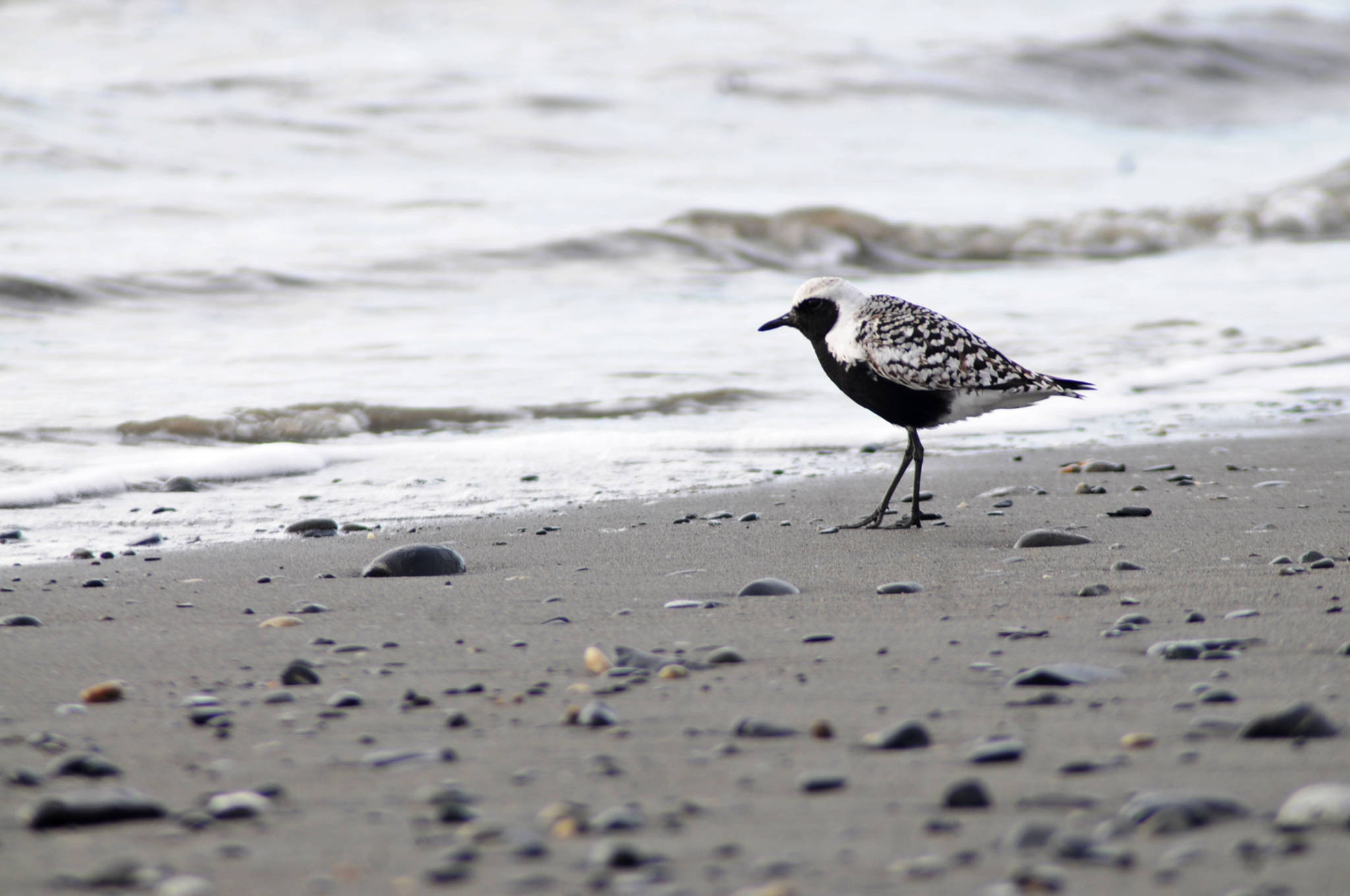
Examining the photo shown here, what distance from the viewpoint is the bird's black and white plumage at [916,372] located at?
4.89 metres

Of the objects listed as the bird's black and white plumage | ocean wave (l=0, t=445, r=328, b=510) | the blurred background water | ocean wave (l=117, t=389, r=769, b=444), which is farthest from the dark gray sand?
ocean wave (l=117, t=389, r=769, b=444)

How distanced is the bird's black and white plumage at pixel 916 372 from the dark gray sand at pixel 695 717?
0.64m

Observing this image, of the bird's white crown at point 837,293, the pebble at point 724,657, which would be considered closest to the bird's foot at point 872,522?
the bird's white crown at point 837,293

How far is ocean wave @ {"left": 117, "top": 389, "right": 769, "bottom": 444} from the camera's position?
279 inches

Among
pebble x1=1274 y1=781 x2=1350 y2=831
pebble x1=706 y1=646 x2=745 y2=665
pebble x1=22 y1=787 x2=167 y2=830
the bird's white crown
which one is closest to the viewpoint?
pebble x1=1274 y1=781 x2=1350 y2=831

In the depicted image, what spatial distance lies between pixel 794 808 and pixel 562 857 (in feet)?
1.21

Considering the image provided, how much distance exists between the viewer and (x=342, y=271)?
40.9 feet

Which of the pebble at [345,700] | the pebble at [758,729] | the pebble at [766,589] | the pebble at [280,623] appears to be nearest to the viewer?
the pebble at [758,729]

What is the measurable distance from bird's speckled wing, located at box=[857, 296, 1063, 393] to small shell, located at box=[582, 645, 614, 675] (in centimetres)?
241

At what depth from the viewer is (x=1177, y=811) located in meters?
1.75

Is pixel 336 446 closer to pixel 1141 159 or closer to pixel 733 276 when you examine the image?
pixel 733 276

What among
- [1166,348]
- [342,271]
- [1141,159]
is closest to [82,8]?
[342,271]

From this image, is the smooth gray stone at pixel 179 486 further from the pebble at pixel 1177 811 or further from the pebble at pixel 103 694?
the pebble at pixel 1177 811

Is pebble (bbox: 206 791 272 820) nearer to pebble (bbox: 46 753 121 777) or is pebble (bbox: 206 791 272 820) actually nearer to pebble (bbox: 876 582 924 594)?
pebble (bbox: 46 753 121 777)
